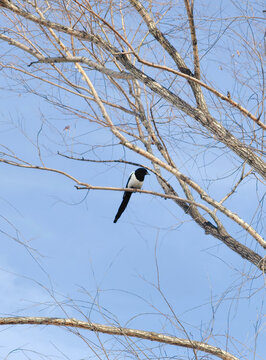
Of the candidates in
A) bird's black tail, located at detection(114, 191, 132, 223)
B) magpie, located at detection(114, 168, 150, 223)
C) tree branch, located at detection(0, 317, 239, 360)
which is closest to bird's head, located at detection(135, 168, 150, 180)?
magpie, located at detection(114, 168, 150, 223)

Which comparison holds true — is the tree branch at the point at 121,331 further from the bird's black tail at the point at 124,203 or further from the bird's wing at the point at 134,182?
the bird's wing at the point at 134,182

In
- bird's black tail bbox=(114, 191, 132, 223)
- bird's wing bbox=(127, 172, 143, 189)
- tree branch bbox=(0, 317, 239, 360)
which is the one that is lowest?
tree branch bbox=(0, 317, 239, 360)

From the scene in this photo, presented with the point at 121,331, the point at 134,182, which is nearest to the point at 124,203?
the point at 134,182

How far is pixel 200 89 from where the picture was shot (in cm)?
340

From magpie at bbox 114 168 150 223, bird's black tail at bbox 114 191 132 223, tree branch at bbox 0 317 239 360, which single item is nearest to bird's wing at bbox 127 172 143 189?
magpie at bbox 114 168 150 223

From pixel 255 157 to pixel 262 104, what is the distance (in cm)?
46

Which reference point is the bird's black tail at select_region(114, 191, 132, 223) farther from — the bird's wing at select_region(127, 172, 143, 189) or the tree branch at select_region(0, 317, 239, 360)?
the tree branch at select_region(0, 317, 239, 360)

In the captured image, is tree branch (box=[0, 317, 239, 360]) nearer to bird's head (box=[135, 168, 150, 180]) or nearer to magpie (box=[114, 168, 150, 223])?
magpie (box=[114, 168, 150, 223])

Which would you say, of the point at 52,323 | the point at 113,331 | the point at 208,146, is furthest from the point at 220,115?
the point at 52,323

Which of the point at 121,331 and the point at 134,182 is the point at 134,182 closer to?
the point at 134,182

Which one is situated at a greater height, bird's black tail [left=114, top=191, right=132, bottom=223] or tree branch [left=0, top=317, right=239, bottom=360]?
bird's black tail [left=114, top=191, right=132, bottom=223]

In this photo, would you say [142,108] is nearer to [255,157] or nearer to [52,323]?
[255,157]

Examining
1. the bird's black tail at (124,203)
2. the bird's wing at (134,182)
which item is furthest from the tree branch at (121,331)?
the bird's wing at (134,182)

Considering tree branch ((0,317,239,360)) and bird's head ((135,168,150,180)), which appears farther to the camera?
bird's head ((135,168,150,180))
